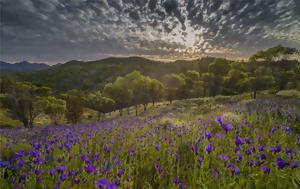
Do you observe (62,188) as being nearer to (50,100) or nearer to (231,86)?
(50,100)

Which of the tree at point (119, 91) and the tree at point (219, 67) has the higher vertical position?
the tree at point (219, 67)

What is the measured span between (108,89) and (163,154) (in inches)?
2094

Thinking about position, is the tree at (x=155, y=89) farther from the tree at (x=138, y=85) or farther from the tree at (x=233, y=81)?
the tree at (x=233, y=81)

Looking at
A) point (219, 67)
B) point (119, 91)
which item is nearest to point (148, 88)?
point (119, 91)

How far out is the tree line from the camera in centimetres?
3725

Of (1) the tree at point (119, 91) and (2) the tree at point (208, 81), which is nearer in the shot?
(1) the tree at point (119, 91)

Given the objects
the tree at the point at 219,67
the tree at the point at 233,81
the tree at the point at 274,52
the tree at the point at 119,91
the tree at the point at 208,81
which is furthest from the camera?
the tree at the point at 208,81

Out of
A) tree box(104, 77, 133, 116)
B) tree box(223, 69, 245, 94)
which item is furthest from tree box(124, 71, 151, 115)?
tree box(223, 69, 245, 94)

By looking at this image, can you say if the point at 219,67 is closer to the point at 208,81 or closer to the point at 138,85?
the point at 208,81

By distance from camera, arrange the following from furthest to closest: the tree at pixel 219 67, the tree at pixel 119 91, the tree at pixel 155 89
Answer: the tree at pixel 219 67 → the tree at pixel 155 89 → the tree at pixel 119 91

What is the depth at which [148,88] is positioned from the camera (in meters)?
59.2

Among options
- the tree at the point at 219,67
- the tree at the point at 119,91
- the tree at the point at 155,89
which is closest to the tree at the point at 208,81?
the tree at the point at 219,67

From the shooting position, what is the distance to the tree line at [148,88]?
37250 millimetres

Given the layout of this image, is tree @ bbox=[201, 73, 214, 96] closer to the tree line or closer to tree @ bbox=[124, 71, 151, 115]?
the tree line
